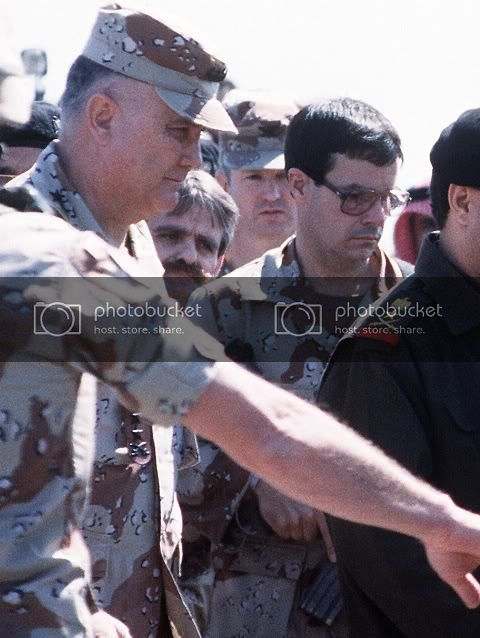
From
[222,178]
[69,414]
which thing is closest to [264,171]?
[222,178]

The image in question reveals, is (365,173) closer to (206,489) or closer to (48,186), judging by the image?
(206,489)

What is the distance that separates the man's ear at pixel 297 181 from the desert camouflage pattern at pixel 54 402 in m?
2.20

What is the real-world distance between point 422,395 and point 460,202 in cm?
53

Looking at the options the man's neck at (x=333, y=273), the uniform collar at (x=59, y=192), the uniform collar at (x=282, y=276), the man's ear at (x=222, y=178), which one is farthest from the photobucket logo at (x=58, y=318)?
the man's ear at (x=222, y=178)

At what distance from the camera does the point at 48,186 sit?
3.57m

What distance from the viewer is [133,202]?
3764 millimetres

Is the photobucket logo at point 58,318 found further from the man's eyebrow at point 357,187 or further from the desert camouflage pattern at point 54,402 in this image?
the man's eyebrow at point 357,187

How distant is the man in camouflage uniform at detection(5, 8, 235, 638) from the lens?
12.3 ft

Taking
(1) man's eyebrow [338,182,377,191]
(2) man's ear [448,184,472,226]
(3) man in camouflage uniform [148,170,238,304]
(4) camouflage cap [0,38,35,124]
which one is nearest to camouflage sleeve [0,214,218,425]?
(4) camouflage cap [0,38,35,124]

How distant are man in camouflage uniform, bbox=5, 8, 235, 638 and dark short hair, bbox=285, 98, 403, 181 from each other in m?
1.10

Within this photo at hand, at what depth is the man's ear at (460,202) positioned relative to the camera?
150 inches

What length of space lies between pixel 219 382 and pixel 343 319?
2.26 metres

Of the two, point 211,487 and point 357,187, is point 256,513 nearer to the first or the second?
point 211,487

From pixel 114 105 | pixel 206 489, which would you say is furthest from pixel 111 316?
pixel 206 489
